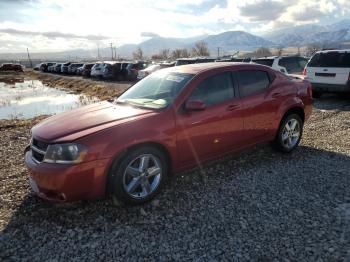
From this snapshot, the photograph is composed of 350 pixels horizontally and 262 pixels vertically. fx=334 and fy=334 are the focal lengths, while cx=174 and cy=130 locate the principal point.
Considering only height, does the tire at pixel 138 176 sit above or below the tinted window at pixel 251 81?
below

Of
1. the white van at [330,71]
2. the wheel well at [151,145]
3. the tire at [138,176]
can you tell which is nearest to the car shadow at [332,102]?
the white van at [330,71]

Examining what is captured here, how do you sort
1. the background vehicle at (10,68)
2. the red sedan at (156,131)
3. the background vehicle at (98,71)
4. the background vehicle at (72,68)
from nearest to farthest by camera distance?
the red sedan at (156,131)
the background vehicle at (98,71)
the background vehicle at (72,68)
the background vehicle at (10,68)

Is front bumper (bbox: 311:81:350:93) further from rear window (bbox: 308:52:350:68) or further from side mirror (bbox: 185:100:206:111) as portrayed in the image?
side mirror (bbox: 185:100:206:111)

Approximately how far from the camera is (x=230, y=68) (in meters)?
5.09

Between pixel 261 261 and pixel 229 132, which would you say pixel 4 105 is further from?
pixel 261 261

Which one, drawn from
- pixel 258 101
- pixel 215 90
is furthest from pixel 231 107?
pixel 258 101

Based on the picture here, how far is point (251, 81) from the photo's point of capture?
5.32 metres

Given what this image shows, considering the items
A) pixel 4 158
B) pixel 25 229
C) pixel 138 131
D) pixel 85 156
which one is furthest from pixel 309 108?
pixel 4 158

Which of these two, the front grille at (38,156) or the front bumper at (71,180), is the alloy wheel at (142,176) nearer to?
the front bumper at (71,180)

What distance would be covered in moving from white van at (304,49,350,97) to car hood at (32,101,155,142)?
345 inches

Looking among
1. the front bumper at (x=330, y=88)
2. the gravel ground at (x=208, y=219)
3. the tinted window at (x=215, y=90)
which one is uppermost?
the tinted window at (x=215, y=90)

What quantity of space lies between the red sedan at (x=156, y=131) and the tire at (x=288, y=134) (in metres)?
0.02

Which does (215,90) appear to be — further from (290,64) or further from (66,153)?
(290,64)

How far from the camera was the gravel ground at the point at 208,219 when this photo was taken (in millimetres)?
3354
